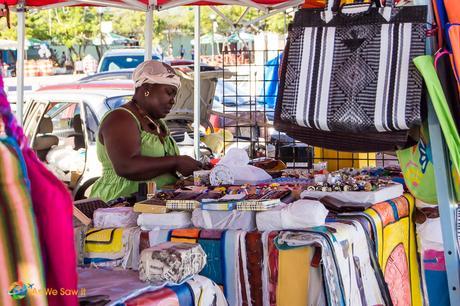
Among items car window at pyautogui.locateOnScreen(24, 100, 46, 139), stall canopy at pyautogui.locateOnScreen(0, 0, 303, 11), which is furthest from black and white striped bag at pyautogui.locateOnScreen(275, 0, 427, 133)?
car window at pyautogui.locateOnScreen(24, 100, 46, 139)

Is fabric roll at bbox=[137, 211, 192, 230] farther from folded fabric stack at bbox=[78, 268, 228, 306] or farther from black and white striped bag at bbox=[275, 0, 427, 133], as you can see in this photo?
black and white striped bag at bbox=[275, 0, 427, 133]

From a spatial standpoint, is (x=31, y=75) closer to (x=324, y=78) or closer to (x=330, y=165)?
(x=330, y=165)

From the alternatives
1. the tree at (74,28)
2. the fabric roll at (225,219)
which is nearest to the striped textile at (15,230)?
the fabric roll at (225,219)

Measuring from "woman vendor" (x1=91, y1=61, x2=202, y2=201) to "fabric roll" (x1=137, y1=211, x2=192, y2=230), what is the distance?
1268 millimetres

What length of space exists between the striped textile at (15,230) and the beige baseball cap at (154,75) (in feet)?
9.94

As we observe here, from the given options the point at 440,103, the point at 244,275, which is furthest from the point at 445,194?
the point at 244,275

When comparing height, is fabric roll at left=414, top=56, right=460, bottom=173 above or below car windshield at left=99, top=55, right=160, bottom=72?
below

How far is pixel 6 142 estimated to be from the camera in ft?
5.35

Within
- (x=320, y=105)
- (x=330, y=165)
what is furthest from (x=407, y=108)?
(x=330, y=165)

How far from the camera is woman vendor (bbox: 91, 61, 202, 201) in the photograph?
437 centimetres

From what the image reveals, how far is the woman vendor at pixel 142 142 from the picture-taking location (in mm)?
4371

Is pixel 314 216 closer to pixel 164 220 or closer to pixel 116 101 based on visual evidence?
pixel 164 220

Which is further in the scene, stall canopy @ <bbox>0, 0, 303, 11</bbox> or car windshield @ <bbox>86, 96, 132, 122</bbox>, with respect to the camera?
car windshield @ <bbox>86, 96, 132, 122</bbox>

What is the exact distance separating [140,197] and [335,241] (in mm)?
1195
